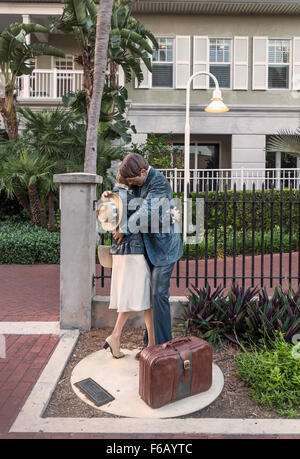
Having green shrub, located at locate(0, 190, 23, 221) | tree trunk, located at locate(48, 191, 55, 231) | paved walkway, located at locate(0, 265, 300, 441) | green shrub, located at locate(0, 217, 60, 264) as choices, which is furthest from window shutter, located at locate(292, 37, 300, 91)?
paved walkway, located at locate(0, 265, 300, 441)

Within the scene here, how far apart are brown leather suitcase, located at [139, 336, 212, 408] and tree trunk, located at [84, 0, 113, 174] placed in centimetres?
663

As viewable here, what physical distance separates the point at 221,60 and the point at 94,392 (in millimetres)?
15172

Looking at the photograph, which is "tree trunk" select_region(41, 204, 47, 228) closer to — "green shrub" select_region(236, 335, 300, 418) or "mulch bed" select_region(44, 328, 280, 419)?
"mulch bed" select_region(44, 328, 280, 419)

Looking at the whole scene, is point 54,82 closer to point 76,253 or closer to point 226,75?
point 226,75

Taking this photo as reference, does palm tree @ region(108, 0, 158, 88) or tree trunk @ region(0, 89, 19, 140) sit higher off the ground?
palm tree @ region(108, 0, 158, 88)

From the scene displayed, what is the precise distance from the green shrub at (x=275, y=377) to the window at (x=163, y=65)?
543 inches

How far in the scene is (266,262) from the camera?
28.7ft

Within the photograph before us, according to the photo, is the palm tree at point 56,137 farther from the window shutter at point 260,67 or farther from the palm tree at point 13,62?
the window shutter at point 260,67

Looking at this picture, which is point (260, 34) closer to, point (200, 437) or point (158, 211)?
point (158, 211)

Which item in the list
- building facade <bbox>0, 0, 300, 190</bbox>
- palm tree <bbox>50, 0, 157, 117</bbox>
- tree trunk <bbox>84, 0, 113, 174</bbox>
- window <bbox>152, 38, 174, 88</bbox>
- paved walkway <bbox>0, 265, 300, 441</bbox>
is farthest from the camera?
window <bbox>152, 38, 174, 88</bbox>

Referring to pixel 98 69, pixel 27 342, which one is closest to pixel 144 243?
pixel 27 342

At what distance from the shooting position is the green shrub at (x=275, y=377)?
9.96 ft

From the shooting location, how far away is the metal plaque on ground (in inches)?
121
